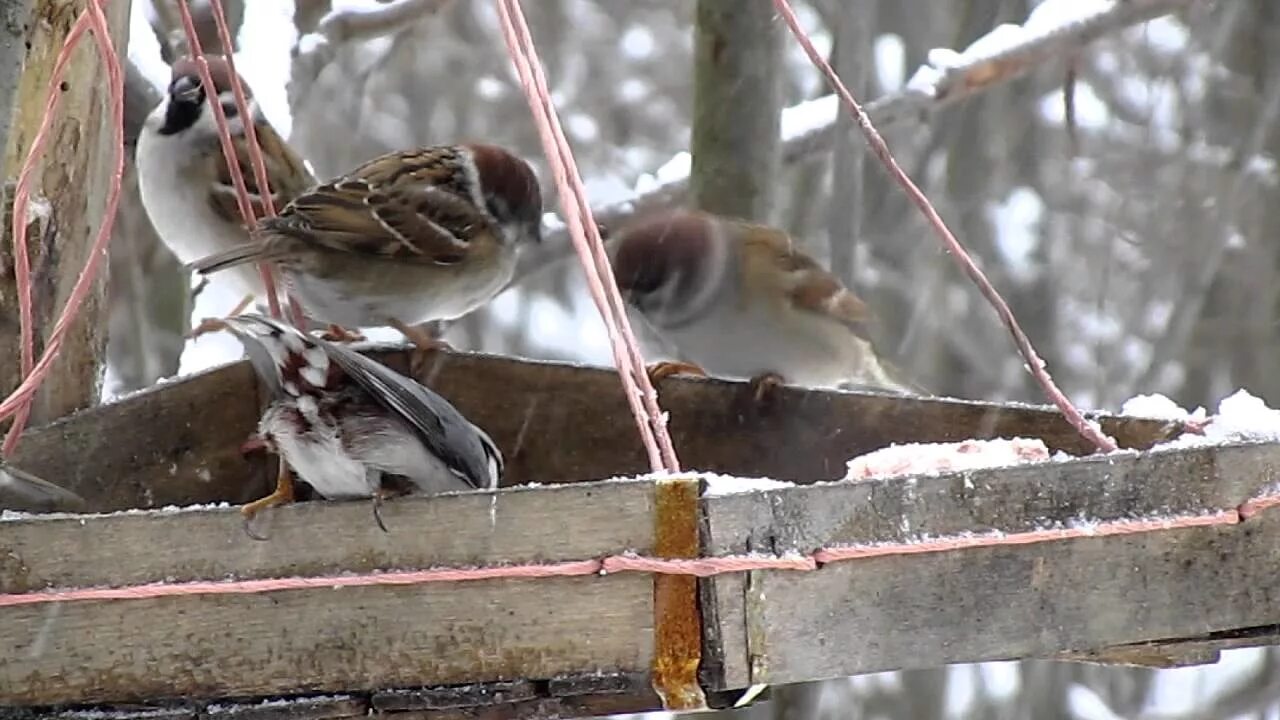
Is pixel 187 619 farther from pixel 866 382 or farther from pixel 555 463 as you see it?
pixel 866 382

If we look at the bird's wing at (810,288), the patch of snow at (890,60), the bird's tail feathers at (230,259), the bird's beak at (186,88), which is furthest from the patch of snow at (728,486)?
the patch of snow at (890,60)

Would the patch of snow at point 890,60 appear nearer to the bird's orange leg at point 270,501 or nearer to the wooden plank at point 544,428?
the wooden plank at point 544,428

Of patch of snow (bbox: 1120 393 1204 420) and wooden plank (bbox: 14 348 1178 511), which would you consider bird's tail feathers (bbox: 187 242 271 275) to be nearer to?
wooden plank (bbox: 14 348 1178 511)

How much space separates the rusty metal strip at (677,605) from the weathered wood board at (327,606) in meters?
0.01

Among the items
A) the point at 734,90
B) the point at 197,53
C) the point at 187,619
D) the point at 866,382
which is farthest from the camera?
the point at 866,382

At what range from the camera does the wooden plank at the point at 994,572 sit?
4.75 ft

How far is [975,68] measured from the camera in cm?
365

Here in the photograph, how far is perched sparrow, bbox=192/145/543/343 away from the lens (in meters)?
2.88

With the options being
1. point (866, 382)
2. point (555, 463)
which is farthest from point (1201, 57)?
point (555, 463)

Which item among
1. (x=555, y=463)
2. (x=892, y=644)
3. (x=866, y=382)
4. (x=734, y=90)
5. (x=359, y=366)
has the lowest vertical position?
(x=892, y=644)

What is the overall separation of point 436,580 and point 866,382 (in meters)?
2.02

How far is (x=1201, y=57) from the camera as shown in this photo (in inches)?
241

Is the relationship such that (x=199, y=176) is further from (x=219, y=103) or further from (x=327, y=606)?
(x=327, y=606)

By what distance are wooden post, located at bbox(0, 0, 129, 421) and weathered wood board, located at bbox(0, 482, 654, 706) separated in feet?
2.72
